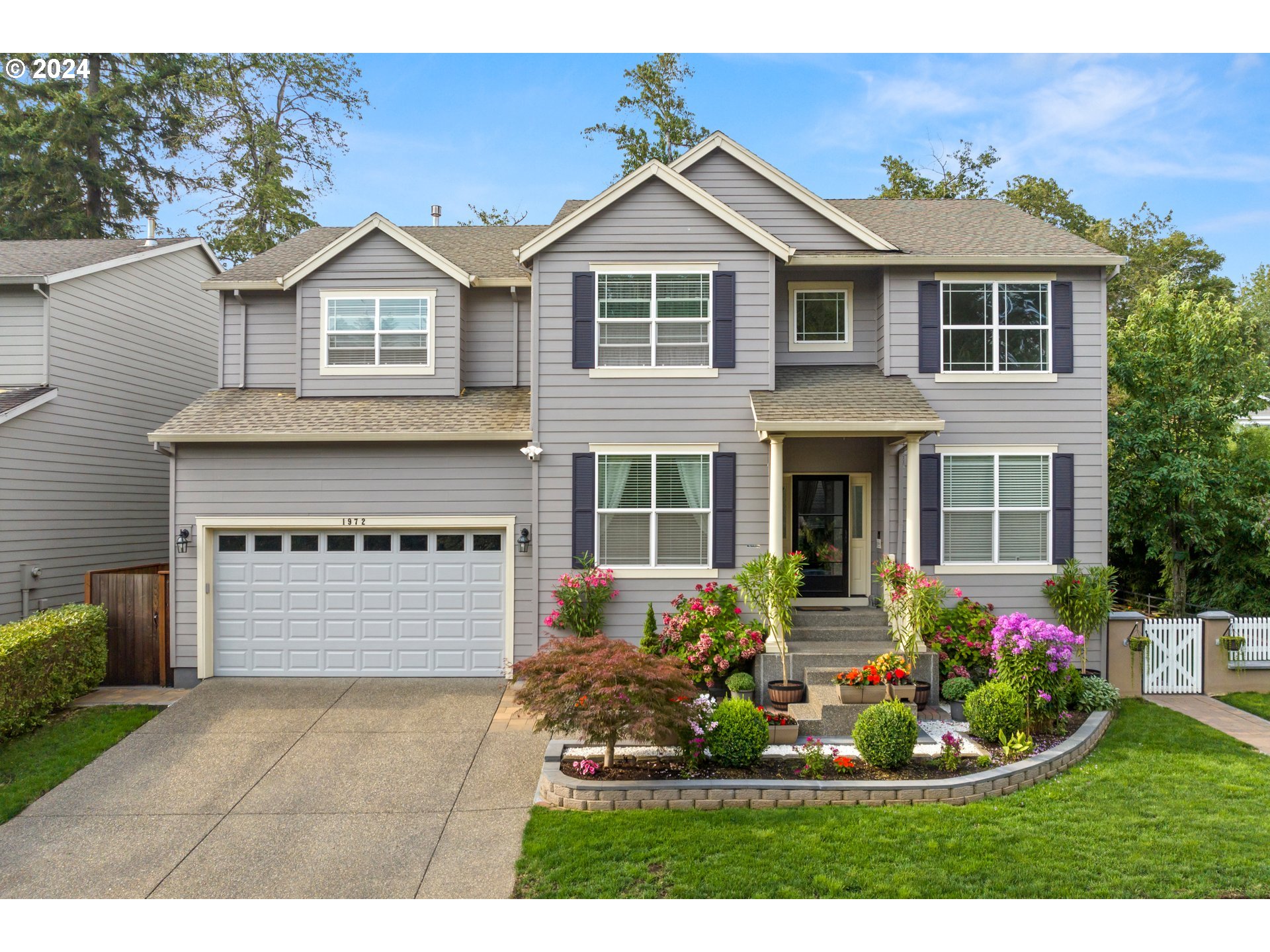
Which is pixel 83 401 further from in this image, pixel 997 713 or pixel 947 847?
pixel 997 713

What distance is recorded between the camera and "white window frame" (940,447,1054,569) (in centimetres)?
1052

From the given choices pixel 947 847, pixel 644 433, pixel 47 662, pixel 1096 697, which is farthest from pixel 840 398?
pixel 47 662

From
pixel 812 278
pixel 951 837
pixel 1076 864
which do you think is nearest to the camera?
pixel 1076 864

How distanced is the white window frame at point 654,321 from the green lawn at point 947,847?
584 centimetres

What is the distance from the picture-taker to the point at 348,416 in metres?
10.9

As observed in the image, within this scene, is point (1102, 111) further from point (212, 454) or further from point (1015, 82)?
point (212, 454)

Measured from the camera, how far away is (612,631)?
10336 millimetres

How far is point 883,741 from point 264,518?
866 centimetres

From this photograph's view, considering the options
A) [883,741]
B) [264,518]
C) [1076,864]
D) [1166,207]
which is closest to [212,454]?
[264,518]

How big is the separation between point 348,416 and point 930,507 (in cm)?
836

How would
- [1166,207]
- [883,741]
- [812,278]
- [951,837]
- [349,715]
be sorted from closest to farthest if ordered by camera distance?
[951,837]
[883,741]
[349,715]
[812,278]
[1166,207]

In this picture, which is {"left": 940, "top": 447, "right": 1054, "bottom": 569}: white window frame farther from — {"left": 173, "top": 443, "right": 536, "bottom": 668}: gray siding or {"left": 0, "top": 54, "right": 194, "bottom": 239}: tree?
{"left": 0, "top": 54, "right": 194, "bottom": 239}: tree

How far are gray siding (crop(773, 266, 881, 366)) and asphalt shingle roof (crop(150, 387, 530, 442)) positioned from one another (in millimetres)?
4010

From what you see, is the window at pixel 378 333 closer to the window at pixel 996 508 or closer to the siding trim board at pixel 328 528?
the siding trim board at pixel 328 528
